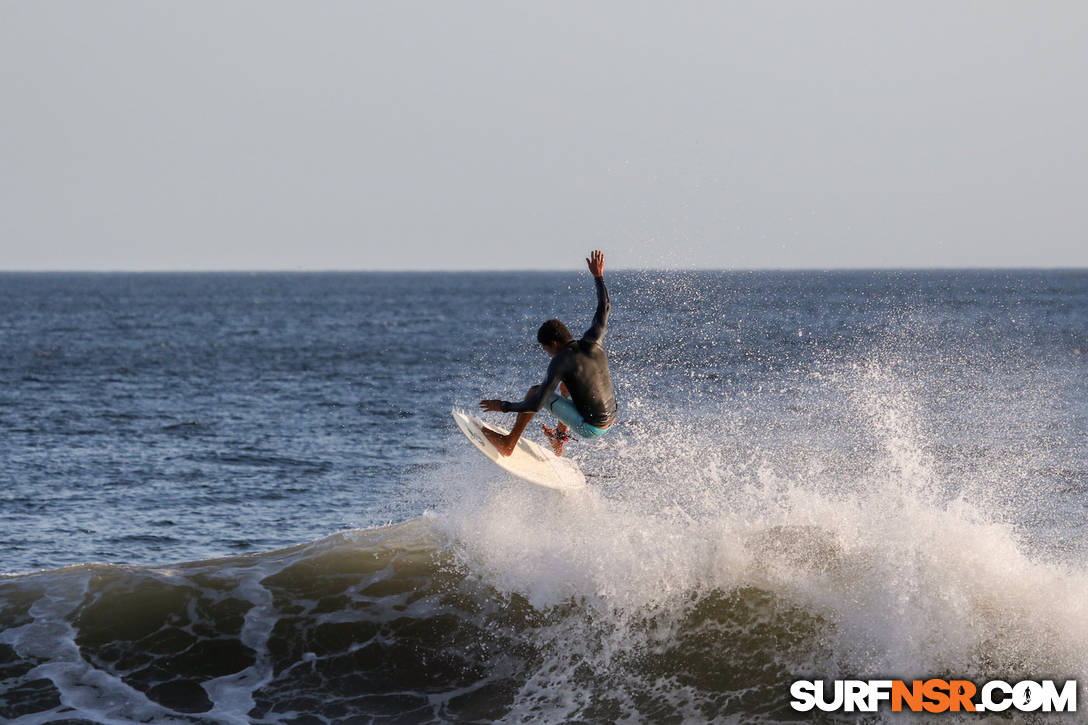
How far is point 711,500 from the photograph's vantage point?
12.2 meters

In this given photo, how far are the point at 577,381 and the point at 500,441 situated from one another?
53.7 inches

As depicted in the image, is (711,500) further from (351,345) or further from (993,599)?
(351,345)

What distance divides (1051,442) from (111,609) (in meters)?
18.2

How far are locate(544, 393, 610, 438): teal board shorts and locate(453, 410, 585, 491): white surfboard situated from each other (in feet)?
2.83

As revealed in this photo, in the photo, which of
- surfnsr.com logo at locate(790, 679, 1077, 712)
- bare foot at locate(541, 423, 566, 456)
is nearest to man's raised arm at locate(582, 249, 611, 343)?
bare foot at locate(541, 423, 566, 456)

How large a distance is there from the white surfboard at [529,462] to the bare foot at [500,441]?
0.14ft

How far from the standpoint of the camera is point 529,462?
12312 mm

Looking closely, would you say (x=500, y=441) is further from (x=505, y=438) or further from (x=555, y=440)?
(x=555, y=440)

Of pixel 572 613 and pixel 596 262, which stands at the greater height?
pixel 596 262

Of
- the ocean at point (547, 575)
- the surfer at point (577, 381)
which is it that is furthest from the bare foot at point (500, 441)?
the ocean at point (547, 575)

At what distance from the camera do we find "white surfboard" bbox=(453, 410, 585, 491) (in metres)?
11.8

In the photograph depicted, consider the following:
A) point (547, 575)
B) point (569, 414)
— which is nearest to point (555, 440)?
point (569, 414)

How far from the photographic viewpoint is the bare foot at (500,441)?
11.8 m

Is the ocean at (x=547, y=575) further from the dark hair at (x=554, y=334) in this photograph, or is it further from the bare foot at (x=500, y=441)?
the dark hair at (x=554, y=334)
